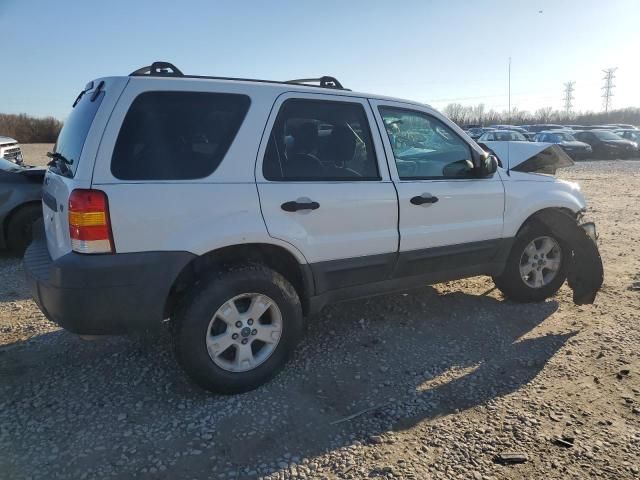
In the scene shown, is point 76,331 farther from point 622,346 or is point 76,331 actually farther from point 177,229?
point 622,346

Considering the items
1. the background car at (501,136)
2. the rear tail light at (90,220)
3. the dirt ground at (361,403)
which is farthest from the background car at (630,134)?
the rear tail light at (90,220)

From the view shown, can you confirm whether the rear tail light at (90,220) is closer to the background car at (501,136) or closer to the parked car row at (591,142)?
the background car at (501,136)

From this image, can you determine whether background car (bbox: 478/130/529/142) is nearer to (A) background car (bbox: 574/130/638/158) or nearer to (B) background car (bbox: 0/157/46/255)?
(A) background car (bbox: 574/130/638/158)

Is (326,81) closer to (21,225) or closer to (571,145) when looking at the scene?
(21,225)

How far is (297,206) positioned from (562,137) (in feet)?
89.0

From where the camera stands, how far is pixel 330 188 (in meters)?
3.33

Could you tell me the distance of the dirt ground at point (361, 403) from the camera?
2.55m

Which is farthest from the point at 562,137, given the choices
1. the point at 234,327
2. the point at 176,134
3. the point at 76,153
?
the point at 76,153

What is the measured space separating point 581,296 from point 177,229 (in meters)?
3.69

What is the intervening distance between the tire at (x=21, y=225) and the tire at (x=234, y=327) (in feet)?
14.3

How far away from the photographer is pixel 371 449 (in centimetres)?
265

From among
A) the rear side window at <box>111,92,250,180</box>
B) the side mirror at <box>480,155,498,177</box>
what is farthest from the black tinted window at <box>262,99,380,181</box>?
the side mirror at <box>480,155,498,177</box>

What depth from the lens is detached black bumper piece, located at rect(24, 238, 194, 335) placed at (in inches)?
106

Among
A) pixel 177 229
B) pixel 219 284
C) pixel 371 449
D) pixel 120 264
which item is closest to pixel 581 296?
pixel 371 449
